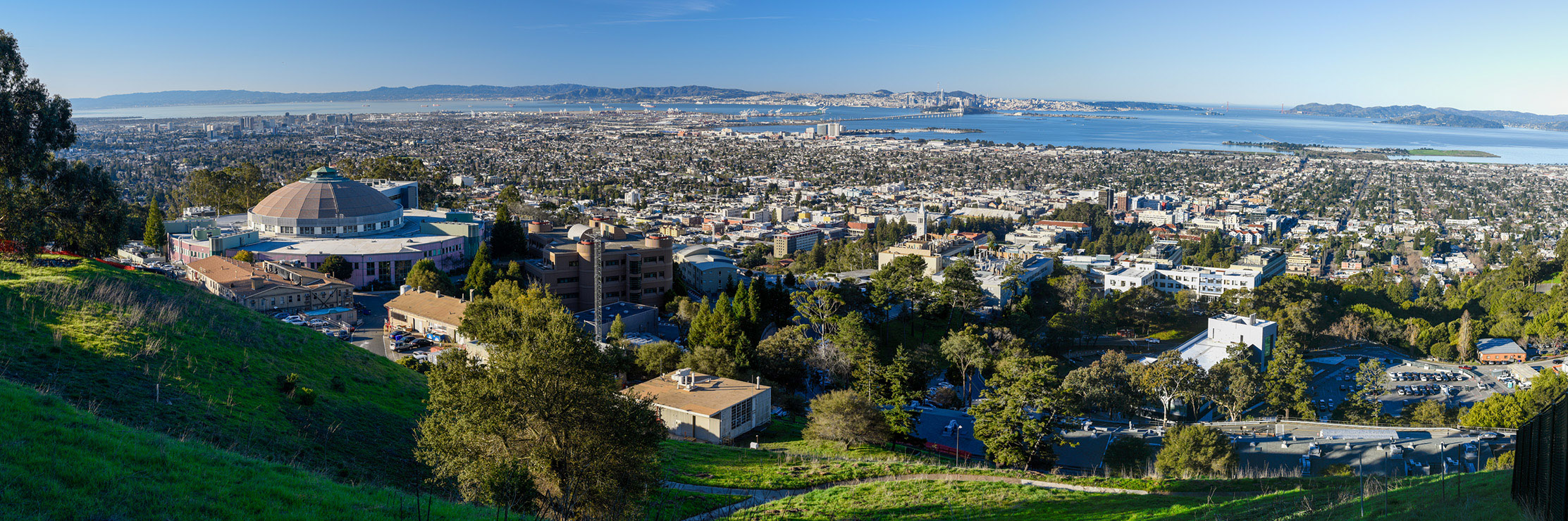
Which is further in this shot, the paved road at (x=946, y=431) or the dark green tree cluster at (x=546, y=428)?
the paved road at (x=946, y=431)

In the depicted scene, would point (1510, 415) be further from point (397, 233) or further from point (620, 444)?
point (397, 233)

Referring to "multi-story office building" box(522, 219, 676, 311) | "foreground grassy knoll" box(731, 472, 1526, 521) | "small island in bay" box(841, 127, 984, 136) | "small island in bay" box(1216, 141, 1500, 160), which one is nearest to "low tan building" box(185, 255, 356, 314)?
"multi-story office building" box(522, 219, 676, 311)

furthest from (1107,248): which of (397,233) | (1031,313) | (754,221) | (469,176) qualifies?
(469,176)

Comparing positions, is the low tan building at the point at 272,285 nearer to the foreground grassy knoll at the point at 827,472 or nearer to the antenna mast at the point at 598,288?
the antenna mast at the point at 598,288

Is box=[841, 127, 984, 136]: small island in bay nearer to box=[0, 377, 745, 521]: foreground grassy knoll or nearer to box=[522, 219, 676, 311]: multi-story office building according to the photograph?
box=[522, 219, 676, 311]: multi-story office building

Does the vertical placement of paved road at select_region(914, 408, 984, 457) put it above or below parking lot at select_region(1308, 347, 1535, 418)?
above

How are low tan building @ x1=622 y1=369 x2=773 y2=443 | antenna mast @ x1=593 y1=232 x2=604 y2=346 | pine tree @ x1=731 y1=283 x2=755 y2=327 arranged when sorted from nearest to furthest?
1. low tan building @ x1=622 y1=369 x2=773 y2=443
2. pine tree @ x1=731 y1=283 x2=755 y2=327
3. antenna mast @ x1=593 y1=232 x2=604 y2=346

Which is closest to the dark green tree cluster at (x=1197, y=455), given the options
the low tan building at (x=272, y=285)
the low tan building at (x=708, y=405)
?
the low tan building at (x=708, y=405)
